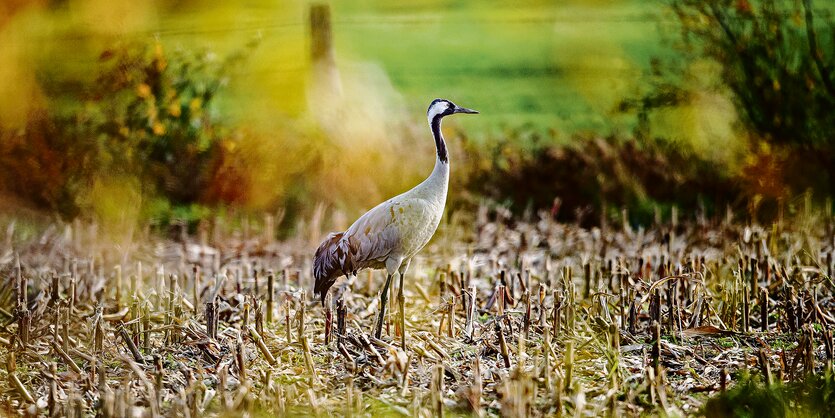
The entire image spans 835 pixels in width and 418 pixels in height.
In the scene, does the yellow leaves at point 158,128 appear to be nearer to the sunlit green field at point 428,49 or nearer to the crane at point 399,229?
the sunlit green field at point 428,49

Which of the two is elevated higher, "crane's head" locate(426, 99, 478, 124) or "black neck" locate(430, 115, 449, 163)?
"crane's head" locate(426, 99, 478, 124)

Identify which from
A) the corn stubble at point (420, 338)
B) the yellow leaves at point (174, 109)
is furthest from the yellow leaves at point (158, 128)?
the corn stubble at point (420, 338)

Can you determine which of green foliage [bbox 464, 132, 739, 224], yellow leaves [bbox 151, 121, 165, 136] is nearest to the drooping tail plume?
green foliage [bbox 464, 132, 739, 224]

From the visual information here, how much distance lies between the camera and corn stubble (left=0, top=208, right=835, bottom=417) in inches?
166

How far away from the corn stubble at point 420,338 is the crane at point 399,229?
0.21 m

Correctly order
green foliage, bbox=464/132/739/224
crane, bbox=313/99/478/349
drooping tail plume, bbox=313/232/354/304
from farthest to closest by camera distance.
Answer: green foliage, bbox=464/132/739/224, drooping tail plume, bbox=313/232/354/304, crane, bbox=313/99/478/349

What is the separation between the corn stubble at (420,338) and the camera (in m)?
4.22

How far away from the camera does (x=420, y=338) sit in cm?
507

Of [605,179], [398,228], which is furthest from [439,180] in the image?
[605,179]

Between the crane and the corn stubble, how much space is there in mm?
208

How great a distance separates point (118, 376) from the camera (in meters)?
4.71

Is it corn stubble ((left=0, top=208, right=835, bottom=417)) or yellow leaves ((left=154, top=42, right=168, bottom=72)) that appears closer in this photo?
corn stubble ((left=0, top=208, right=835, bottom=417))

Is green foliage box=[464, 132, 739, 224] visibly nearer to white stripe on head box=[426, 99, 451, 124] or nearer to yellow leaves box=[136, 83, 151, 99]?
yellow leaves box=[136, 83, 151, 99]

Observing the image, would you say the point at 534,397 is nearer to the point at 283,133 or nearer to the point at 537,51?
the point at 283,133
